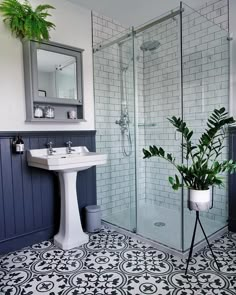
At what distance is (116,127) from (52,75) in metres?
0.99

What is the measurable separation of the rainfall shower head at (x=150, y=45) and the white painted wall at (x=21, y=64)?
0.68m

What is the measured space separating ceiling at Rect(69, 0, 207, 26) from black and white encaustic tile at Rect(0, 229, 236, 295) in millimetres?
2762

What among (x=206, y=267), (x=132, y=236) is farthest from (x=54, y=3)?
(x=206, y=267)

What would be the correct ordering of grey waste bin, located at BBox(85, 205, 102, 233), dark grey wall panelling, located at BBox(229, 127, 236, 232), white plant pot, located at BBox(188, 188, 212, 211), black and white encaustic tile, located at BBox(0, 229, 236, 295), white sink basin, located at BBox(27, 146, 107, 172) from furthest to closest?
grey waste bin, located at BBox(85, 205, 102, 233) → dark grey wall panelling, located at BBox(229, 127, 236, 232) → white sink basin, located at BBox(27, 146, 107, 172) → white plant pot, located at BBox(188, 188, 212, 211) → black and white encaustic tile, located at BBox(0, 229, 236, 295)

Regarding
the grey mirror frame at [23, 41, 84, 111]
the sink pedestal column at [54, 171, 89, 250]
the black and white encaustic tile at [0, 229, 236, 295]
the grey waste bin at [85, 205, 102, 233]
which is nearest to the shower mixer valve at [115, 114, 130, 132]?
the grey mirror frame at [23, 41, 84, 111]

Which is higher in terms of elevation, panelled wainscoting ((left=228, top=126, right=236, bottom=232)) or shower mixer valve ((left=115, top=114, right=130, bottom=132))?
shower mixer valve ((left=115, top=114, right=130, bottom=132))

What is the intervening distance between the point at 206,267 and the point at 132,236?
881mm

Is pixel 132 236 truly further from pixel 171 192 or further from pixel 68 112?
pixel 68 112

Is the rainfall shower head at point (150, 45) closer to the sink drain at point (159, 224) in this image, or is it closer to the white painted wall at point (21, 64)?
the white painted wall at point (21, 64)

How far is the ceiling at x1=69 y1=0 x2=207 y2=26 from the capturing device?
9.35 ft

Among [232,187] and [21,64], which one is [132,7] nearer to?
[21,64]

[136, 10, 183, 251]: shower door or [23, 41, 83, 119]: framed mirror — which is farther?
[136, 10, 183, 251]: shower door

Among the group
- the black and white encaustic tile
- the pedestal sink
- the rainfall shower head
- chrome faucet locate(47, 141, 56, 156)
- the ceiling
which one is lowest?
the black and white encaustic tile

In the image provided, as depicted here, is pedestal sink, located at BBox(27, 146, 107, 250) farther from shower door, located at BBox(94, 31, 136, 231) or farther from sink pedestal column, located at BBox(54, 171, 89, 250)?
shower door, located at BBox(94, 31, 136, 231)
